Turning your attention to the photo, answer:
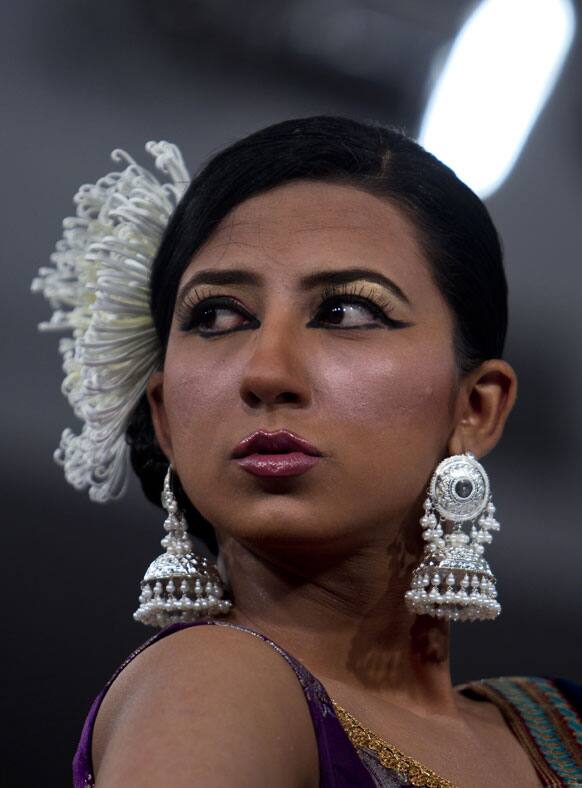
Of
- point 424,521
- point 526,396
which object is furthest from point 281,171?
point 526,396

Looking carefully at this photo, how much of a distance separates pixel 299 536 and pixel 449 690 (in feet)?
1.37

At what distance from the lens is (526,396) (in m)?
2.48

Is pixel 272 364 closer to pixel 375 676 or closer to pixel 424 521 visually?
pixel 424 521

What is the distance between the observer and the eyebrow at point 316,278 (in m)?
1.51

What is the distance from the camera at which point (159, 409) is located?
68.5 inches

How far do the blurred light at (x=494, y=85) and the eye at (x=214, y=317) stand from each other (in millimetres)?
1018

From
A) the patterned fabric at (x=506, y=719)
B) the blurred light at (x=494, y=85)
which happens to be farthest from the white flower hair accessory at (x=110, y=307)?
the blurred light at (x=494, y=85)

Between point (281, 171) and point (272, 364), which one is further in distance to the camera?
point (281, 171)

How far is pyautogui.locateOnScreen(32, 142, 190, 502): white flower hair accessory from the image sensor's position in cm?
180

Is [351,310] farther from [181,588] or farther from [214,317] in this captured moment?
[181,588]

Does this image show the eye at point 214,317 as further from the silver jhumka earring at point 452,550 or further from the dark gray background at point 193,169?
the dark gray background at point 193,169

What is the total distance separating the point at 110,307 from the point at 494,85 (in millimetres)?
1137

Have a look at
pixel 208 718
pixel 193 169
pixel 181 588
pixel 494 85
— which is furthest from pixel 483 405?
pixel 494 85

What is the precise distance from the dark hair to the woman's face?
0.08 feet
